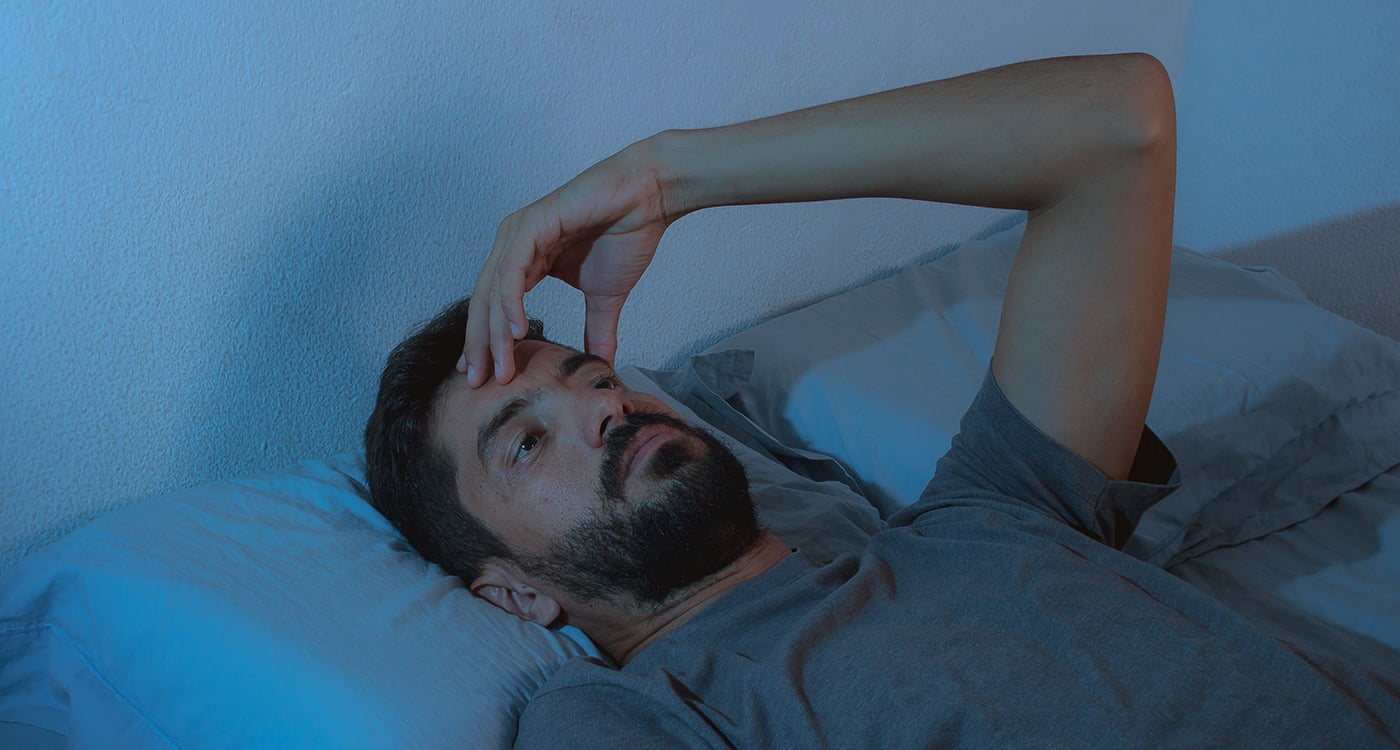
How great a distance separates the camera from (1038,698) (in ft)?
2.81

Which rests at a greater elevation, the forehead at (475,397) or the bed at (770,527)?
the forehead at (475,397)

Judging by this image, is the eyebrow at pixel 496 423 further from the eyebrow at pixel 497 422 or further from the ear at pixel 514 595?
the ear at pixel 514 595

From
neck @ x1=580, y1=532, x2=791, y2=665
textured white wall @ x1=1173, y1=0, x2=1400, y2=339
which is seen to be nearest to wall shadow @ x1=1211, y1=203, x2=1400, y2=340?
textured white wall @ x1=1173, y1=0, x2=1400, y2=339

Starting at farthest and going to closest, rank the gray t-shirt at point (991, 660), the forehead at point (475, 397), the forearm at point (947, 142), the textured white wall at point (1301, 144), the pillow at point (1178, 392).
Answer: the textured white wall at point (1301, 144) → the pillow at point (1178, 392) → the forehead at point (475, 397) → the forearm at point (947, 142) → the gray t-shirt at point (991, 660)

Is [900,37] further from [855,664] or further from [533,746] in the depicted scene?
[533,746]

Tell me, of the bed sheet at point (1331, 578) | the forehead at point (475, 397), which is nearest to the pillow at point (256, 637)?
the forehead at point (475, 397)

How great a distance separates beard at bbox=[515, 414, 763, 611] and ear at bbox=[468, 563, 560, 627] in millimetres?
23

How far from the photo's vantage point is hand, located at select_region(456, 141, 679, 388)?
3.43ft

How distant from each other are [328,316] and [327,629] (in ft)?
1.42

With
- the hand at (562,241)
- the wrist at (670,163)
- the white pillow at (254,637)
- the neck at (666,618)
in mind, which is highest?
the wrist at (670,163)

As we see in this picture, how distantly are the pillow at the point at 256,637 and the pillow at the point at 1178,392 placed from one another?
21.2 inches

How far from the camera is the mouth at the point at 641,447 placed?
1.08 meters

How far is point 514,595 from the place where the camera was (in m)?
1.12

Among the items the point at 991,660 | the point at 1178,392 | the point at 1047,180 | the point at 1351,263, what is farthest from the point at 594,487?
the point at 1351,263
